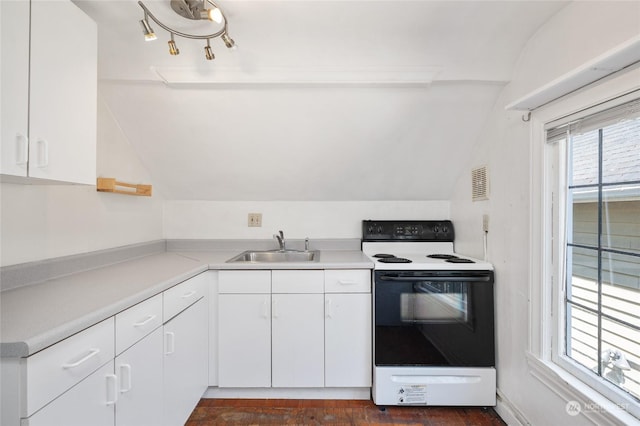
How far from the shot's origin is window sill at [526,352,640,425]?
3.53ft

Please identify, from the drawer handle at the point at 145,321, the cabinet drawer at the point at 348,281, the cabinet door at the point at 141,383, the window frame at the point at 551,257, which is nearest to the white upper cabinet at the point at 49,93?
the drawer handle at the point at 145,321

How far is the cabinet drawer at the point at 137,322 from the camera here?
3.59 ft

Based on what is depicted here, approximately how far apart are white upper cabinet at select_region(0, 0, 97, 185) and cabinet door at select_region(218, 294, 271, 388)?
109 cm

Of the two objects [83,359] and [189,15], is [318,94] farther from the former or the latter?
[83,359]

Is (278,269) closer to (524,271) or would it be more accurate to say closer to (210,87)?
(210,87)

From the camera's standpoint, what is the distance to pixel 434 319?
1838 mm

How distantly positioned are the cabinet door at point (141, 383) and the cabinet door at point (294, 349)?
720 millimetres

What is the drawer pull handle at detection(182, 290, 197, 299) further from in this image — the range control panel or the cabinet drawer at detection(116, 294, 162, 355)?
the range control panel

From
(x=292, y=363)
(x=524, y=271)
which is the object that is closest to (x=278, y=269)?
(x=292, y=363)

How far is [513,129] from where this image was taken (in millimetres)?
1674

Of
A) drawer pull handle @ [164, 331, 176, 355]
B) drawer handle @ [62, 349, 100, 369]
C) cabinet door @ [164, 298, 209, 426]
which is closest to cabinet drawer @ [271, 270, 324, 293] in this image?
cabinet door @ [164, 298, 209, 426]

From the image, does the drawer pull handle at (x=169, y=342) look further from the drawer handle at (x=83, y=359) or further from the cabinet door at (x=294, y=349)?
the cabinet door at (x=294, y=349)

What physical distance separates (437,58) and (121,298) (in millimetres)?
1993

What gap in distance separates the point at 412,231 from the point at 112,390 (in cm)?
214
